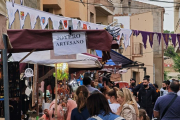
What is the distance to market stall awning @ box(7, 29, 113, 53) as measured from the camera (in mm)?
7207

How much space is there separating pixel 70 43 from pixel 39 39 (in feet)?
1.76

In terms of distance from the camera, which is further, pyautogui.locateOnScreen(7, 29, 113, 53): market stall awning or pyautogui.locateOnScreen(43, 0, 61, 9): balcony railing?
pyautogui.locateOnScreen(43, 0, 61, 9): balcony railing

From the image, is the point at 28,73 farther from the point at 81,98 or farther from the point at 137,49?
the point at 137,49

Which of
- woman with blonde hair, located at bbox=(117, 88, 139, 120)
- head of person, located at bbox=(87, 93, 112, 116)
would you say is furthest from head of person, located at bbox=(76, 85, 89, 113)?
head of person, located at bbox=(87, 93, 112, 116)

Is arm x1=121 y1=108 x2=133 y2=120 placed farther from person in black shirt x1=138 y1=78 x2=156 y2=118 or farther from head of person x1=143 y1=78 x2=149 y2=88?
person in black shirt x1=138 y1=78 x2=156 y2=118

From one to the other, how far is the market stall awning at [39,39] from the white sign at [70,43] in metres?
0.11

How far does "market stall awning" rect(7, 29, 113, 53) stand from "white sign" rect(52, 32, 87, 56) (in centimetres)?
11

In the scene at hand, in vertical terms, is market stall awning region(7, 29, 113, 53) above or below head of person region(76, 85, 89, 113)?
above

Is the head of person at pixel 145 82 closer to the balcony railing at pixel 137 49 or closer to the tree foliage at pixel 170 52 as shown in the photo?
the balcony railing at pixel 137 49

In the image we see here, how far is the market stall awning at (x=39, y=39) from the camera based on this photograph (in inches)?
284

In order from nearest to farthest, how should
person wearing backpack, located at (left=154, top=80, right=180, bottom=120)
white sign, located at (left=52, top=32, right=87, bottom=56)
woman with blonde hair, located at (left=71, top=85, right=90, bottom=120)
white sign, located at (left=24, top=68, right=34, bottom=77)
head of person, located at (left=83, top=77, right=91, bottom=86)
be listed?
woman with blonde hair, located at (left=71, top=85, right=90, bottom=120)
white sign, located at (left=52, top=32, right=87, bottom=56)
person wearing backpack, located at (left=154, top=80, right=180, bottom=120)
head of person, located at (left=83, top=77, right=91, bottom=86)
white sign, located at (left=24, top=68, right=34, bottom=77)

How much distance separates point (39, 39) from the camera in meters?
7.27

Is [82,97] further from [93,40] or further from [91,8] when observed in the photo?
[91,8]

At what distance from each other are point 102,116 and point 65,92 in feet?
15.4
